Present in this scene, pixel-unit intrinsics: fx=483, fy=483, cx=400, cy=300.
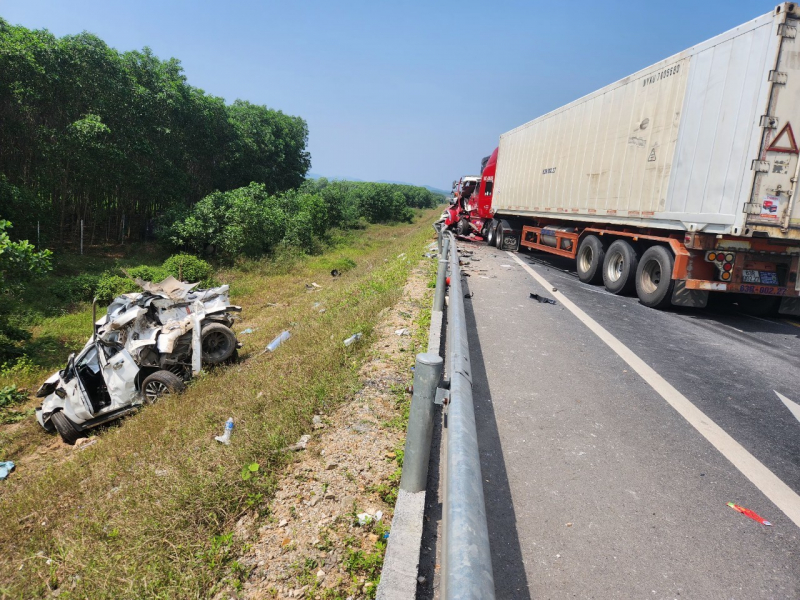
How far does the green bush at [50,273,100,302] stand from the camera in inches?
577

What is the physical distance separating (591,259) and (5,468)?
11.3 m

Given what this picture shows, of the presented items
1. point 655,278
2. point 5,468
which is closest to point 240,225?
point 5,468

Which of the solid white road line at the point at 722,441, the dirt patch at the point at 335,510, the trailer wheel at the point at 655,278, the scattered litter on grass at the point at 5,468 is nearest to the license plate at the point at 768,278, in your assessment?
the trailer wheel at the point at 655,278

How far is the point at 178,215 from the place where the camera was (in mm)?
21000

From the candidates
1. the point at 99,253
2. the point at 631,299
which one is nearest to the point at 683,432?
the point at 631,299

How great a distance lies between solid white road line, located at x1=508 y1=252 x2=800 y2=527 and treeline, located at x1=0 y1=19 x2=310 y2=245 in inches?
723

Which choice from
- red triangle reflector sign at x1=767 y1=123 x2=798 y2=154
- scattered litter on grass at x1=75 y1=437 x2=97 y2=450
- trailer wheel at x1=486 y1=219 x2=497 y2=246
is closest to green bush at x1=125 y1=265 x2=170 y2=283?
scattered litter on grass at x1=75 y1=437 x2=97 y2=450

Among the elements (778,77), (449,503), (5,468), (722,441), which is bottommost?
(5,468)

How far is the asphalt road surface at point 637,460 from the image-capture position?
2.51m

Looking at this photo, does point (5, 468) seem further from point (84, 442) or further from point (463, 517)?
point (463, 517)

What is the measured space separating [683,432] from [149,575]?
158 inches

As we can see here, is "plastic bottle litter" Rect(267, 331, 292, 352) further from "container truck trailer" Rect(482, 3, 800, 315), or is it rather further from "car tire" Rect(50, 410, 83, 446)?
"container truck trailer" Rect(482, 3, 800, 315)

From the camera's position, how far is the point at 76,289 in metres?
15.0

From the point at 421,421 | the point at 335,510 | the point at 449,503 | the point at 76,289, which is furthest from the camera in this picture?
the point at 76,289
